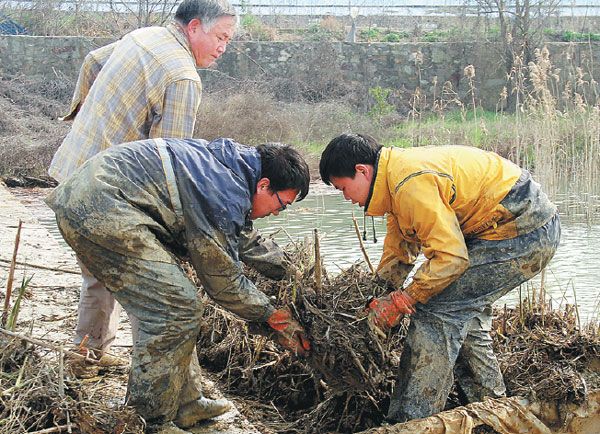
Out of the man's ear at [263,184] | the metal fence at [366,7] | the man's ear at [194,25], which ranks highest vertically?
the metal fence at [366,7]

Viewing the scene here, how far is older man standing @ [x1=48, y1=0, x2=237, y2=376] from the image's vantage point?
3.62 metres

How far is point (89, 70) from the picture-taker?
4.05m

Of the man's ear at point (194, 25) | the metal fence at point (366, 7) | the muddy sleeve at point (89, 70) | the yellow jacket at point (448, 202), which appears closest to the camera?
the yellow jacket at point (448, 202)

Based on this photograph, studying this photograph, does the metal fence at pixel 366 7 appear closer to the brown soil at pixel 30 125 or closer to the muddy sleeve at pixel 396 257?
the brown soil at pixel 30 125

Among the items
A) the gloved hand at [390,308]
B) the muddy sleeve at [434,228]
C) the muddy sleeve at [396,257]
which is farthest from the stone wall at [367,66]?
the muddy sleeve at [434,228]

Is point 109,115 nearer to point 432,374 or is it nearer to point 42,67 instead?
point 432,374

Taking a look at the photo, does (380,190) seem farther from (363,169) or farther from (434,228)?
(434,228)

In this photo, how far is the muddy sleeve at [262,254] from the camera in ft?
12.0

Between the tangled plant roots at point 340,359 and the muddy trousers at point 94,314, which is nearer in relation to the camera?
the tangled plant roots at point 340,359

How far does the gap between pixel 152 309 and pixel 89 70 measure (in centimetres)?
177

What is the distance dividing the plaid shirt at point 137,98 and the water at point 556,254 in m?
1.71

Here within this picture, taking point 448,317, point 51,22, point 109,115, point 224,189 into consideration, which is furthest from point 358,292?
point 51,22

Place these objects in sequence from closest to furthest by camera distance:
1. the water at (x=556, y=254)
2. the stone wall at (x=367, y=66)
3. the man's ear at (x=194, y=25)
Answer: the man's ear at (x=194, y=25), the water at (x=556, y=254), the stone wall at (x=367, y=66)

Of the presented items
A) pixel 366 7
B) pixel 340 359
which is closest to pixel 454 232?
pixel 340 359
